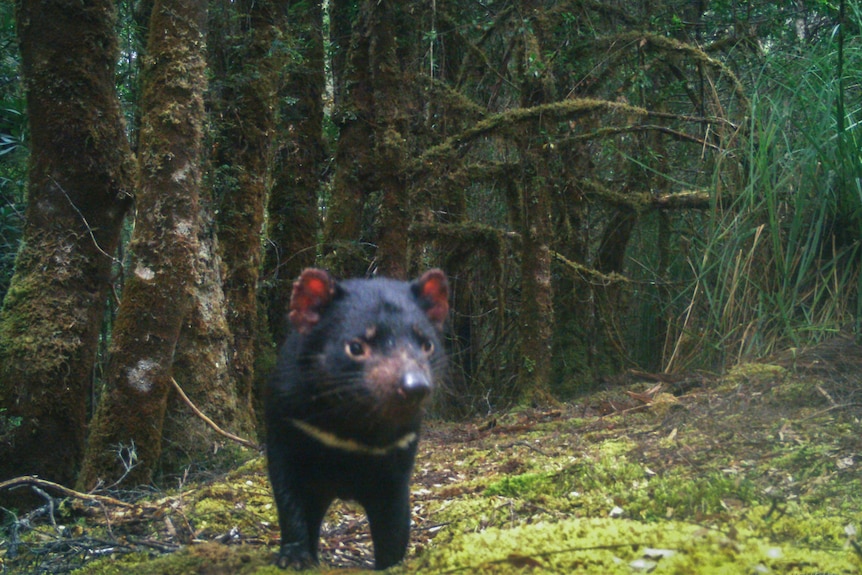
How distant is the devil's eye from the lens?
8.79ft

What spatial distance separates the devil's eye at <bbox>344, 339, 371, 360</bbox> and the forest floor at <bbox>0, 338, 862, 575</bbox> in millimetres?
656

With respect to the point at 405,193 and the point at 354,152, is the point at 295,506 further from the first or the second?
the point at 354,152

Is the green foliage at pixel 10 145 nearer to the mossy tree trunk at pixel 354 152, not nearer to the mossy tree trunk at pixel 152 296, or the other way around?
the mossy tree trunk at pixel 354 152

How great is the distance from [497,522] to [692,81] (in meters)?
6.28

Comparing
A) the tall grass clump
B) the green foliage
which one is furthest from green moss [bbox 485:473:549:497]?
the green foliage

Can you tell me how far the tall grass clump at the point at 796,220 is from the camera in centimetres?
457

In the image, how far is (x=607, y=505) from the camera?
10.1 feet

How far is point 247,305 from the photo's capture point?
6.47 meters

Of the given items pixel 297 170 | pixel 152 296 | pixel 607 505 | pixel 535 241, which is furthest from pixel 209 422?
pixel 297 170

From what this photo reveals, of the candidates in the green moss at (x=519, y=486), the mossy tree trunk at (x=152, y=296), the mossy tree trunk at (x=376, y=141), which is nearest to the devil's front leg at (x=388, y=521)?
the green moss at (x=519, y=486)

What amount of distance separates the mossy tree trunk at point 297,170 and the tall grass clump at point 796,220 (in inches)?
174

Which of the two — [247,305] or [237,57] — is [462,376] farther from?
[237,57]

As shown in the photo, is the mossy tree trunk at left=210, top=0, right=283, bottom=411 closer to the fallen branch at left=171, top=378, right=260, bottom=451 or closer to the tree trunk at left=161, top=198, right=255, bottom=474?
the tree trunk at left=161, top=198, right=255, bottom=474

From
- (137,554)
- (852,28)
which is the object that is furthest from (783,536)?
(852,28)
